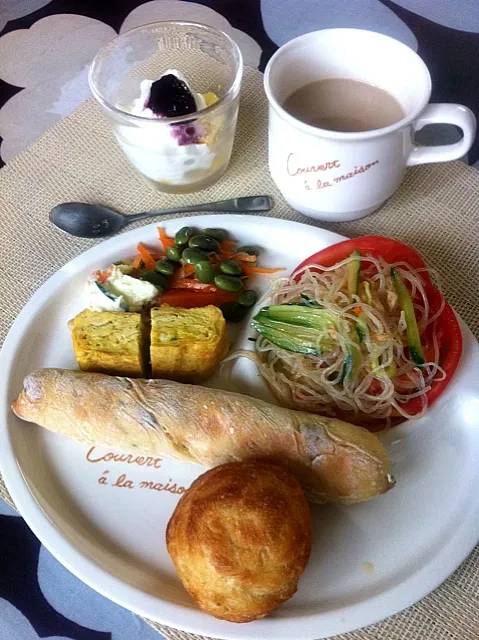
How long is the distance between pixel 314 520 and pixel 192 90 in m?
1.10

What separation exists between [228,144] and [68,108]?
0.65 metres

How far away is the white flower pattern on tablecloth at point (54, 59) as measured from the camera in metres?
1.80

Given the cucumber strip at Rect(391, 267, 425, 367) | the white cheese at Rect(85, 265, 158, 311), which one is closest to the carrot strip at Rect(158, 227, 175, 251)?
the white cheese at Rect(85, 265, 158, 311)

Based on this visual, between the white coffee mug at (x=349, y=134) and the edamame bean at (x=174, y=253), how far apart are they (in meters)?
0.28

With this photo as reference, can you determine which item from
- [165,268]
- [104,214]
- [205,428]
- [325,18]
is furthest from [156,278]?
[325,18]

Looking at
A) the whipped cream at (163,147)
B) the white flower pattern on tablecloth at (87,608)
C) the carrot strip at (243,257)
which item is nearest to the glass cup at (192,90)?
the whipped cream at (163,147)

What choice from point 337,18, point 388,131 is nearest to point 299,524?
point 388,131

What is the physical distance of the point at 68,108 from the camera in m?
1.82

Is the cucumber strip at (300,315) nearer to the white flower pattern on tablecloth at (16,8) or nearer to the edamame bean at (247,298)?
the edamame bean at (247,298)

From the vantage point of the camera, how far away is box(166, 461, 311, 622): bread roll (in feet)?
2.84

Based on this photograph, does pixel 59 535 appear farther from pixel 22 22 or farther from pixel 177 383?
pixel 22 22

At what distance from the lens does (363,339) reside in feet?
3.76

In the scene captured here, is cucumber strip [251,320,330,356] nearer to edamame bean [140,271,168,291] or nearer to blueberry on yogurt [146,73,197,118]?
edamame bean [140,271,168,291]

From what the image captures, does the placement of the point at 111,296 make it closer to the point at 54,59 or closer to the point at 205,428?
the point at 205,428
